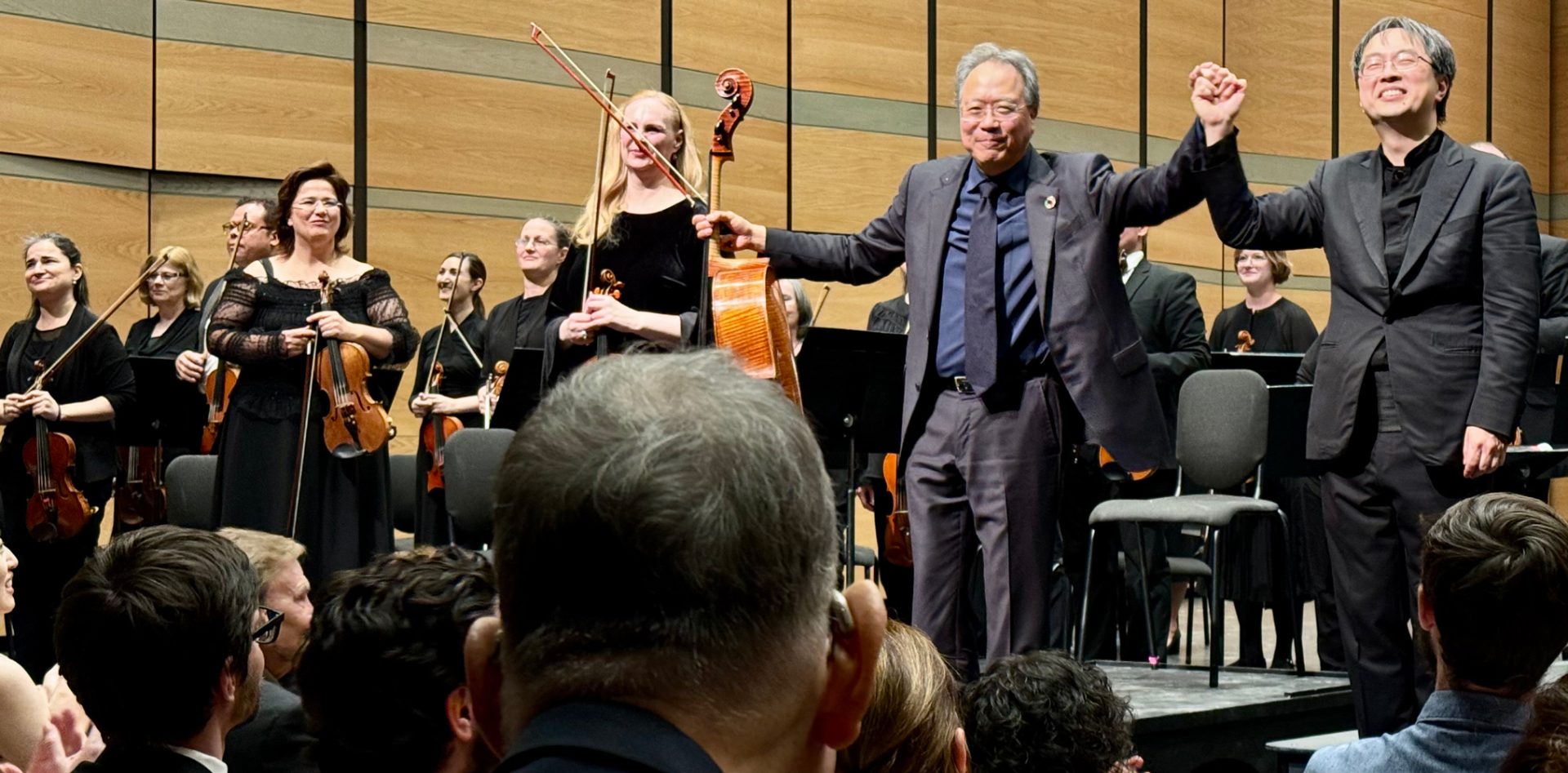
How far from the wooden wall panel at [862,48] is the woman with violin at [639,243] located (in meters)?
4.73

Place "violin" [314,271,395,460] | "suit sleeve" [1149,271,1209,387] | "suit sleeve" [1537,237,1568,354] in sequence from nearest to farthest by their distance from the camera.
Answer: "violin" [314,271,395,460] → "suit sleeve" [1537,237,1568,354] → "suit sleeve" [1149,271,1209,387]

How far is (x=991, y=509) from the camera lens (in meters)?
3.44

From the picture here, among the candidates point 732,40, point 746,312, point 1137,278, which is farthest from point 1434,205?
point 732,40

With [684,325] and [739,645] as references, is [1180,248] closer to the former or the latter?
[684,325]

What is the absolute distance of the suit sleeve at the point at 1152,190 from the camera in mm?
3320

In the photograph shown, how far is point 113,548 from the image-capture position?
2.03 meters

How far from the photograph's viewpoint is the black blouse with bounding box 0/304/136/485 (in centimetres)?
568

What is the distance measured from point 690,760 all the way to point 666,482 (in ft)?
0.37

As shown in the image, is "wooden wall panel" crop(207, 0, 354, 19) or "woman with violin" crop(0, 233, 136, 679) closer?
"woman with violin" crop(0, 233, 136, 679)

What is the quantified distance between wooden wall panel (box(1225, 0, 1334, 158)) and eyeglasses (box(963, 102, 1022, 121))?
690 centimetres

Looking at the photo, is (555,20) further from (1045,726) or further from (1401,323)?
(1045,726)

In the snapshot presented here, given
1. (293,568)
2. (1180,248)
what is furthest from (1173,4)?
(293,568)

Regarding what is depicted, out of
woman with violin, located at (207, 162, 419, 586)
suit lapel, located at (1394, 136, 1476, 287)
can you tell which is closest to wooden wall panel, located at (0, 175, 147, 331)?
woman with violin, located at (207, 162, 419, 586)

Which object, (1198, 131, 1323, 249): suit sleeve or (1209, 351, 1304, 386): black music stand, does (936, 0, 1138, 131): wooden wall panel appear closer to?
(1209, 351, 1304, 386): black music stand
